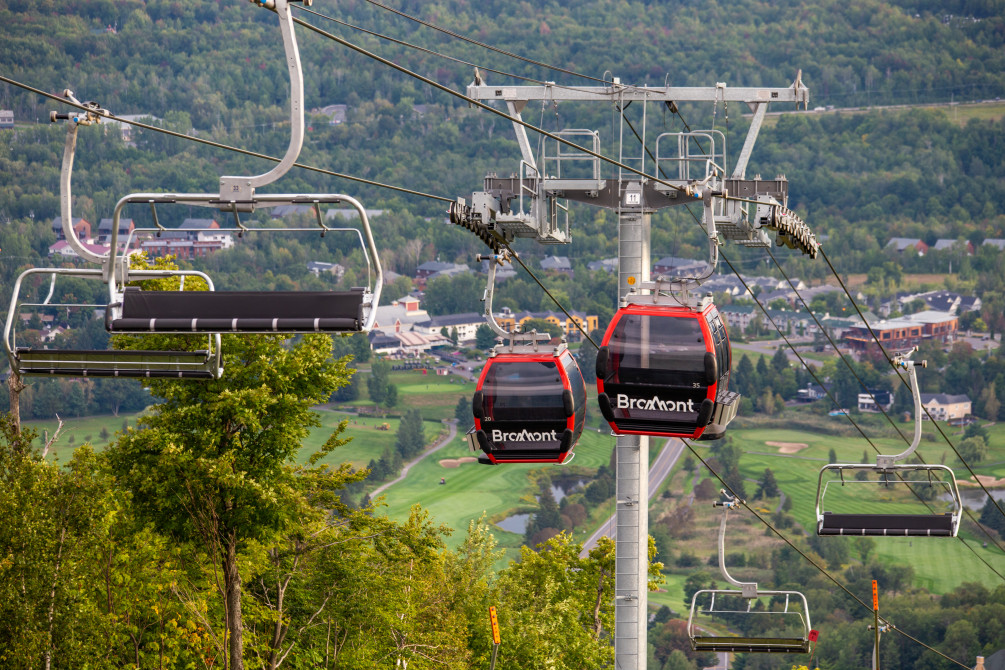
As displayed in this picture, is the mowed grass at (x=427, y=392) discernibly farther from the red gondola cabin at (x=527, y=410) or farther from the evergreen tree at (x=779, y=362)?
the red gondola cabin at (x=527, y=410)

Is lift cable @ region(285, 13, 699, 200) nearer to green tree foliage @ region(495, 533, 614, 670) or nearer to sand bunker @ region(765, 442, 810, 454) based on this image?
green tree foliage @ region(495, 533, 614, 670)

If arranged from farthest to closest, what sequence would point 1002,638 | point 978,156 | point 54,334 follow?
point 978,156
point 54,334
point 1002,638

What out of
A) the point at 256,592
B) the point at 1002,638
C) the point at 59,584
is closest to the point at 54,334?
the point at 1002,638

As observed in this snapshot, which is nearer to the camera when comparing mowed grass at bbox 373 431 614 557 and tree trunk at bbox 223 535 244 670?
tree trunk at bbox 223 535 244 670

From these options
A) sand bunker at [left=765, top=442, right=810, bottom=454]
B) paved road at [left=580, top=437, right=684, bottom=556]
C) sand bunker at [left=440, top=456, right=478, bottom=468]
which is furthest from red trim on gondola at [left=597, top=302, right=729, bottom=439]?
sand bunker at [left=765, top=442, right=810, bottom=454]

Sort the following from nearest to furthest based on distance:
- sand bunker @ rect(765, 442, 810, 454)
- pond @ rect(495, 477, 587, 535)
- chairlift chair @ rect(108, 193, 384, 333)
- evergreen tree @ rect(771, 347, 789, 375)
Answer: chairlift chair @ rect(108, 193, 384, 333), pond @ rect(495, 477, 587, 535), sand bunker @ rect(765, 442, 810, 454), evergreen tree @ rect(771, 347, 789, 375)

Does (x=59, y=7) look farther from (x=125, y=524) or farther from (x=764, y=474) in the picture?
(x=125, y=524)
